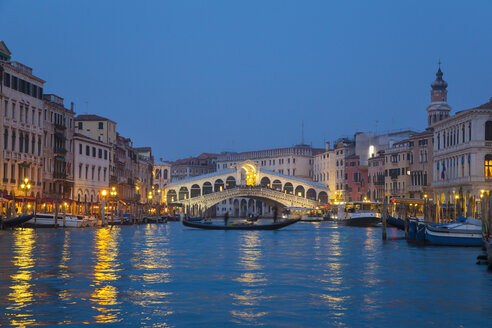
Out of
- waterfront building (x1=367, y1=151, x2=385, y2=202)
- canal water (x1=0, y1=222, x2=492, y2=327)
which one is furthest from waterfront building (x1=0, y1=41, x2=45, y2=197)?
waterfront building (x1=367, y1=151, x2=385, y2=202)

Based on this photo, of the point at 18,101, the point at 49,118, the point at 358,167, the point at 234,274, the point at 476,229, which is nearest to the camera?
the point at 234,274

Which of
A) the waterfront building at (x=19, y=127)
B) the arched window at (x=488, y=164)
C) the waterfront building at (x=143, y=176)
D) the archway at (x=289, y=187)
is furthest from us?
the archway at (x=289, y=187)

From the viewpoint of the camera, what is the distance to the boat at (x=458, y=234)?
85.3 feet

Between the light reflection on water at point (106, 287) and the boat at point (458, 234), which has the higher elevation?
the boat at point (458, 234)

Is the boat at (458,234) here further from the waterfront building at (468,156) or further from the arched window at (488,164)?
the arched window at (488,164)

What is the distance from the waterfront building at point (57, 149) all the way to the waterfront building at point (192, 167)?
69.2 metres

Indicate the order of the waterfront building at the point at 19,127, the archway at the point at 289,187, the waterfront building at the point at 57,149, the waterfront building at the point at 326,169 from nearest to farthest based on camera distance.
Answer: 1. the waterfront building at the point at 19,127
2. the waterfront building at the point at 57,149
3. the waterfront building at the point at 326,169
4. the archway at the point at 289,187

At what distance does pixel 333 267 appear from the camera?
18.7 m

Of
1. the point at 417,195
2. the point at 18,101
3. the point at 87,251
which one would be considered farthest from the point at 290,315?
the point at 417,195

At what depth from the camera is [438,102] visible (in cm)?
7519

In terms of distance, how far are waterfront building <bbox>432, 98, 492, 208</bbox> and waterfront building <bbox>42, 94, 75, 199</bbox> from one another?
902 inches

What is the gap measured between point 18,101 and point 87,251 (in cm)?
2052

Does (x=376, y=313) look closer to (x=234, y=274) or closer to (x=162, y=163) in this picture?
(x=234, y=274)

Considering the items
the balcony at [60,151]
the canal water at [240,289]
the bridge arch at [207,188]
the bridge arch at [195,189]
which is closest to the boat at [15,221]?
the canal water at [240,289]
